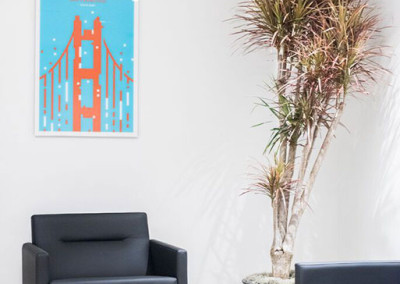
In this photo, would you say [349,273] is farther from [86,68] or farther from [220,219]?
[86,68]

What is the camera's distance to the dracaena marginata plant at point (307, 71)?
4.38m

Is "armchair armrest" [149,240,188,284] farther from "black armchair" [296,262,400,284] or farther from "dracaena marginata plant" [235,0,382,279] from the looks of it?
"black armchair" [296,262,400,284]

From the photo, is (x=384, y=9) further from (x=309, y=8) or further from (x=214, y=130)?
(x=214, y=130)

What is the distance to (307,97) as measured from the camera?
4508 mm

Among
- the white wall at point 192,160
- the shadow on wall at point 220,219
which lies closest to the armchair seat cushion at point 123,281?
the white wall at point 192,160

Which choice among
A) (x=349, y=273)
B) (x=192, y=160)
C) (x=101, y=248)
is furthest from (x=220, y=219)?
(x=349, y=273)

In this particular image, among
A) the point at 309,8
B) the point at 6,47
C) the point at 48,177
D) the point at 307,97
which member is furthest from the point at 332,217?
the point at 6,47

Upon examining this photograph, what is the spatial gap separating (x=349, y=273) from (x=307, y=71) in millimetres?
1421

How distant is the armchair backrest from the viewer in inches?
180

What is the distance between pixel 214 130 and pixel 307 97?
1019 millimetres

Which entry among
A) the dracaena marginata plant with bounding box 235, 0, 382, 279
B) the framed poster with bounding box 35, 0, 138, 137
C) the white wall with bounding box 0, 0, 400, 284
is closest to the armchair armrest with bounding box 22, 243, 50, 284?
the white wall with bounding box 0, 0, 400, 284

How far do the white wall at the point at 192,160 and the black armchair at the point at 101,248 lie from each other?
1.11 feet

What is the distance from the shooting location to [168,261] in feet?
14.6

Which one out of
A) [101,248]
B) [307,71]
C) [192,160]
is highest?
[307,71]
